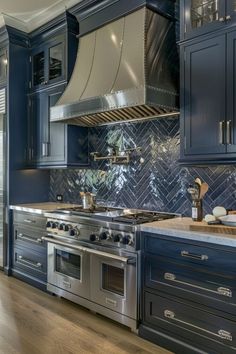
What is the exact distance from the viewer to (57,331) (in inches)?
104

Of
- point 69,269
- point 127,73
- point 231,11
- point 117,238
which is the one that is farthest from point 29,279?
point 231,11

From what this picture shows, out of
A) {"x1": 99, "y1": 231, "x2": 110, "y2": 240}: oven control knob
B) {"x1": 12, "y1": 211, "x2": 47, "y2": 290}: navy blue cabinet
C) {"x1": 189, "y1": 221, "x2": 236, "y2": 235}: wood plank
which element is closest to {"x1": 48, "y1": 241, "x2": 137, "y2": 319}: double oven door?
{"x1": 99, "y1": 231, "x2": 110, "y2": 240}: oven control knob

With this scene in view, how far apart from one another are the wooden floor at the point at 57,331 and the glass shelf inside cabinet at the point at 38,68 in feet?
8.58

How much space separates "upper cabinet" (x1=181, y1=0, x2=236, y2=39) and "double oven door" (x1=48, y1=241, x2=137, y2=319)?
1845 mm

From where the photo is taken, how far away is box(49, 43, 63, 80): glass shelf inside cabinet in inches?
148

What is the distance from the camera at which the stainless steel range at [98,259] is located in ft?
8.50

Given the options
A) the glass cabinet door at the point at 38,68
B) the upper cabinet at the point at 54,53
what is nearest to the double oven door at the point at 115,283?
the upper cabinet at the point at 54,53

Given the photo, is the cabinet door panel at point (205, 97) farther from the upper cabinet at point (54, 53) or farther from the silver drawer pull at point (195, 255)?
the upper cabinet at point (54, 53)

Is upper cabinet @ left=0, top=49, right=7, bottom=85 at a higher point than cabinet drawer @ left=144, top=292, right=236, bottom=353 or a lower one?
higher

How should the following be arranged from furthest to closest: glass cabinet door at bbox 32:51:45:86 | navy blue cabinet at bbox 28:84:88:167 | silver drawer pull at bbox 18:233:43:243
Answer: glass cabinet door at bbox 32:51:45:86 → navy blue cabinet at bbox 28:84:88:167 → silver drawer pull at bbox 18:233:43:243

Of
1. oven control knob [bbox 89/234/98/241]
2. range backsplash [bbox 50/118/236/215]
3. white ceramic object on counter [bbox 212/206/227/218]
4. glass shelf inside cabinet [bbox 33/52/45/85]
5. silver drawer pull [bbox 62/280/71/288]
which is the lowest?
silver drawer pull [bbox 62/280/71/288]

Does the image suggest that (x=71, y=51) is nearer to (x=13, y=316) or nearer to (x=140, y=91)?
(x=140, y=91)

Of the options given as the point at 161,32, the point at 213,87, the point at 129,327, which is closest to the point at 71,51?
the point at 161,32

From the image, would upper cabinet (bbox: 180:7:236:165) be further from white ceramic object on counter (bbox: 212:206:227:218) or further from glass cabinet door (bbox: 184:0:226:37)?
white ceramic object on counter (bbox: 212:206:227:218)
